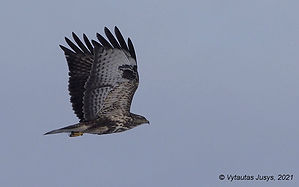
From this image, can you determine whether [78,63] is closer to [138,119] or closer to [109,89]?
[109,89]

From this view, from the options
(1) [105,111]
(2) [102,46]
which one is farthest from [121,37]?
(1) [105,111]

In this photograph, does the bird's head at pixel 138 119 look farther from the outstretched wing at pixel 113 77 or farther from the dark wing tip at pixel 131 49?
the dark wing tip at pixel 131 49

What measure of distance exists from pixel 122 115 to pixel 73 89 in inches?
57.5

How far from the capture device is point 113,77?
17.2m

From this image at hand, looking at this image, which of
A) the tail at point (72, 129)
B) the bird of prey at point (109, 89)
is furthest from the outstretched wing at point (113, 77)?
the tail at point (72, 129)

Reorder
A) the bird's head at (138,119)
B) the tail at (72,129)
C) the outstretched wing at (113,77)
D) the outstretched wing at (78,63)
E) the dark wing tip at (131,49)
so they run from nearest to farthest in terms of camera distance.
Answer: the tail at (72,129)
the dark wing tip at (131,49)
the outstretched wing at (113,77)
the bird's head at (138,119)
the outstretched wing at (78,63)

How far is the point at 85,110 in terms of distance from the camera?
17.5 metres

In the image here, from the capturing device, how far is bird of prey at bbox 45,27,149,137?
55.6 ft

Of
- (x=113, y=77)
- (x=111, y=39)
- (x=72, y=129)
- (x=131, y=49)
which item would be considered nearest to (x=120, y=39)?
(x=111, y=39)

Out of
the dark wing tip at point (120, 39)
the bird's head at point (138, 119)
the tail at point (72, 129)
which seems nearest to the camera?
the tail at point (72, 129)

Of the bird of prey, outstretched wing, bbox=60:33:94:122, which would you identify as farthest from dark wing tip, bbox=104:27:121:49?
outstretched wing, bbox=60:33:94:122

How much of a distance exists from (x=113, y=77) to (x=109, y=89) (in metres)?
0.26

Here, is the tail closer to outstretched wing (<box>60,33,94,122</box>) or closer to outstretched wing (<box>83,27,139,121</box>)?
outstretched wing (<box>83,27,139,121</box>)

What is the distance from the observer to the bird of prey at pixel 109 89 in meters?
16.9
